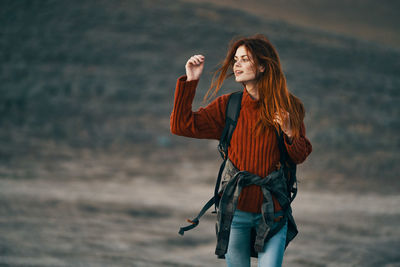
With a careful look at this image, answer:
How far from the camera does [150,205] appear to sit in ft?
32.4

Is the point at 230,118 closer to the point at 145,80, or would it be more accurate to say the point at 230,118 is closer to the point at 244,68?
the point at 244,68

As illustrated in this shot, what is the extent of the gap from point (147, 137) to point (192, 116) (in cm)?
1336

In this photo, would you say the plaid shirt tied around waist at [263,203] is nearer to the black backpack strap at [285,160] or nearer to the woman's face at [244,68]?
the black backpack strap at [285,160]

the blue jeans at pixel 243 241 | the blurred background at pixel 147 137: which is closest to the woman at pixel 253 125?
the blue jeans at pixel 243 241

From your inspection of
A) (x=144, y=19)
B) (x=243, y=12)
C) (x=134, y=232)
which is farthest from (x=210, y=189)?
(x=243, y=12)

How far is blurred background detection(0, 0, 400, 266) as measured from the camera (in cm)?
737

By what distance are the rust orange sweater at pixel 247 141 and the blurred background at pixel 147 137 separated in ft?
11.9

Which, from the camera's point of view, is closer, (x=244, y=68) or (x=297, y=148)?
(x=297, y=148)

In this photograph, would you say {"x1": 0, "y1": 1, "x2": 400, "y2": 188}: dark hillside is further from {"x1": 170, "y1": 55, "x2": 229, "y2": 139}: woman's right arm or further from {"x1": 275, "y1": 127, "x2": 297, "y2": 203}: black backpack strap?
{"x1": 275, "y1": 127, "x2": 297, "y2": 203}: black backpack strap

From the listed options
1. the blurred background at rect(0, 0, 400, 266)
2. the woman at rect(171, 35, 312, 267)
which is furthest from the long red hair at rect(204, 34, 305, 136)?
the blurred background at rect(0, 0, 400, 266)

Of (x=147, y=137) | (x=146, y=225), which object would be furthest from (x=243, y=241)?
(x=147, y=137)

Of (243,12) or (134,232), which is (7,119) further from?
(243,12)

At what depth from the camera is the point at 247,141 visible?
103 inches

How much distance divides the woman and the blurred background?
141 inches
